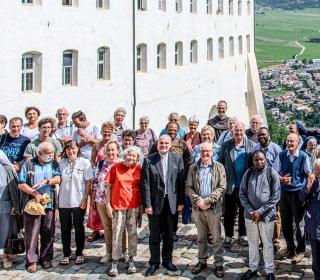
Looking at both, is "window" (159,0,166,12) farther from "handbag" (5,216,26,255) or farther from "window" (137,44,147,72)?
"handbag" (5,216,26,255)

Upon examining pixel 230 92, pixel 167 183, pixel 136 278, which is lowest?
pixel 136 278

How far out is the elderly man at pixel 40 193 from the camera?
7797mm

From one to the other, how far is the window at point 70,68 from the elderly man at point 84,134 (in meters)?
9.65

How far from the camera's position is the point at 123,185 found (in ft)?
25.2

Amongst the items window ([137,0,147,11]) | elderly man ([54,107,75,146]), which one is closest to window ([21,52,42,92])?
window ([137,0,147,11])

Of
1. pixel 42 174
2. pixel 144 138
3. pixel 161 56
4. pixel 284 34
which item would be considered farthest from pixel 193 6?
pixel 284 34

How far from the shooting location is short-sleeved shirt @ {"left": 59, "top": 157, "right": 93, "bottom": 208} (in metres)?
7.96

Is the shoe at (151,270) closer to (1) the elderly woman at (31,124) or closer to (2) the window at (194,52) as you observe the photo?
(1) the elderly woman at (31,124)

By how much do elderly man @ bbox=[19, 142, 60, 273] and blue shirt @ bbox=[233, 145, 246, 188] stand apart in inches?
111

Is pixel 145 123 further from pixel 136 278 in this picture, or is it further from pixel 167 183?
pixel 136 278

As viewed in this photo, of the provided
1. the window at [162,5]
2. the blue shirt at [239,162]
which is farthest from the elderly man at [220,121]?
the window at [162,5]

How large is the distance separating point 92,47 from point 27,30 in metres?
3.35

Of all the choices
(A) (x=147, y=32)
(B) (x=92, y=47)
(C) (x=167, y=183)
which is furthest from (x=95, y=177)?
(A) (x=147, y=32)

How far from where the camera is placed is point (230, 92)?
3319 cm
